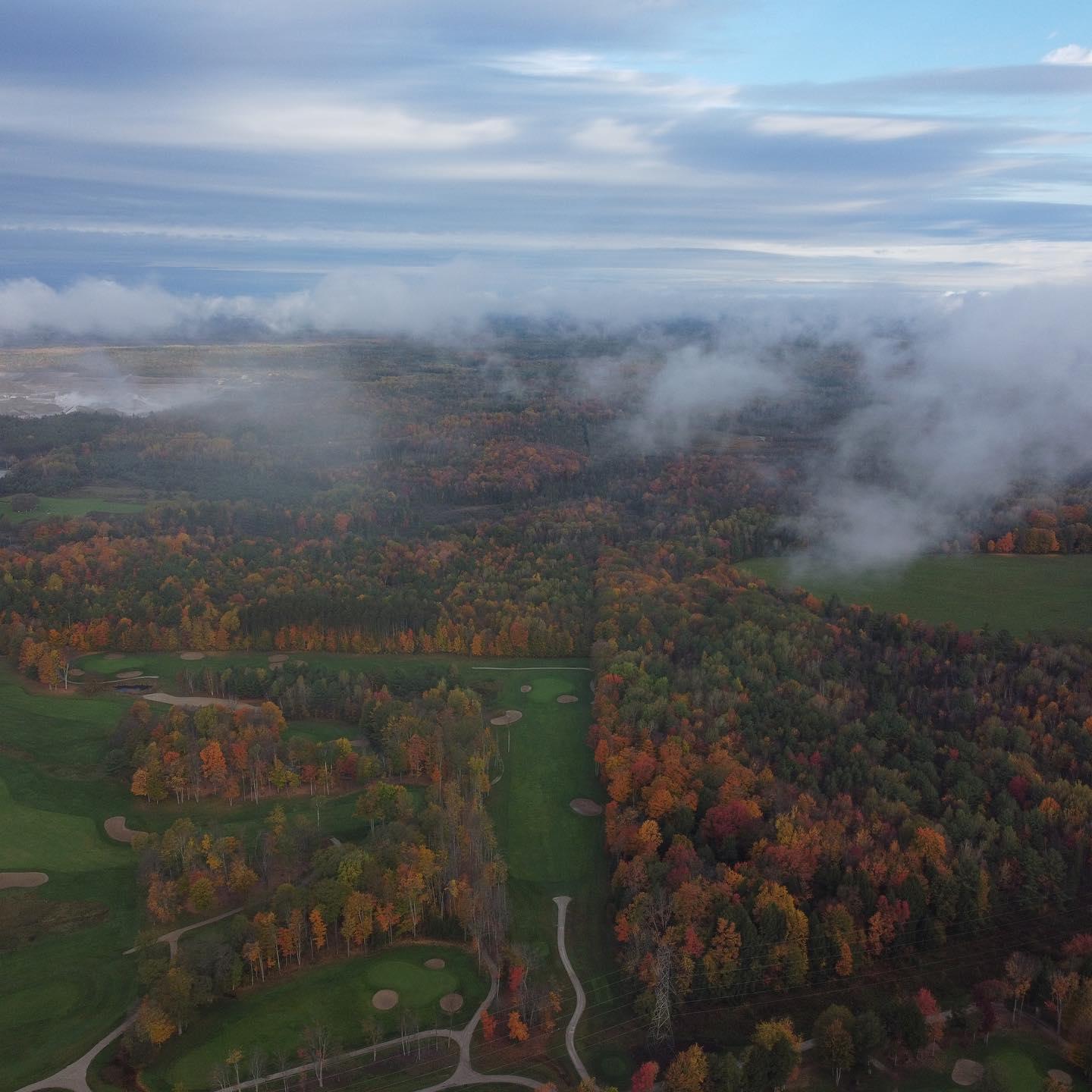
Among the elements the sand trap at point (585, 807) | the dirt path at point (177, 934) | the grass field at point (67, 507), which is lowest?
the sand trap at point (585, 807)

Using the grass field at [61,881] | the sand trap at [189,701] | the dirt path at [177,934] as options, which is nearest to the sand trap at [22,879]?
the grass field at [61,881]

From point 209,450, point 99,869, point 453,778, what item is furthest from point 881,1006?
point 209,450

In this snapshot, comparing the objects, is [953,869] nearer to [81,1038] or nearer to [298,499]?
[81,1038]

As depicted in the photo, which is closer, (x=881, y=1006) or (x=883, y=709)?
(x=881, y=1006)

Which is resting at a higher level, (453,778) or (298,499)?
(298,499)

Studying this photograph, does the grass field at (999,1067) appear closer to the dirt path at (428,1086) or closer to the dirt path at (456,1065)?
the dirt path at (428,1086)

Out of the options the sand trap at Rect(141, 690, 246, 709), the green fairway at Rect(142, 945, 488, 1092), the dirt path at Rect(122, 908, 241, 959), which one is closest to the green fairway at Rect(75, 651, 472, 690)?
the sand trap at Rect(141, 690, 246, 709)
